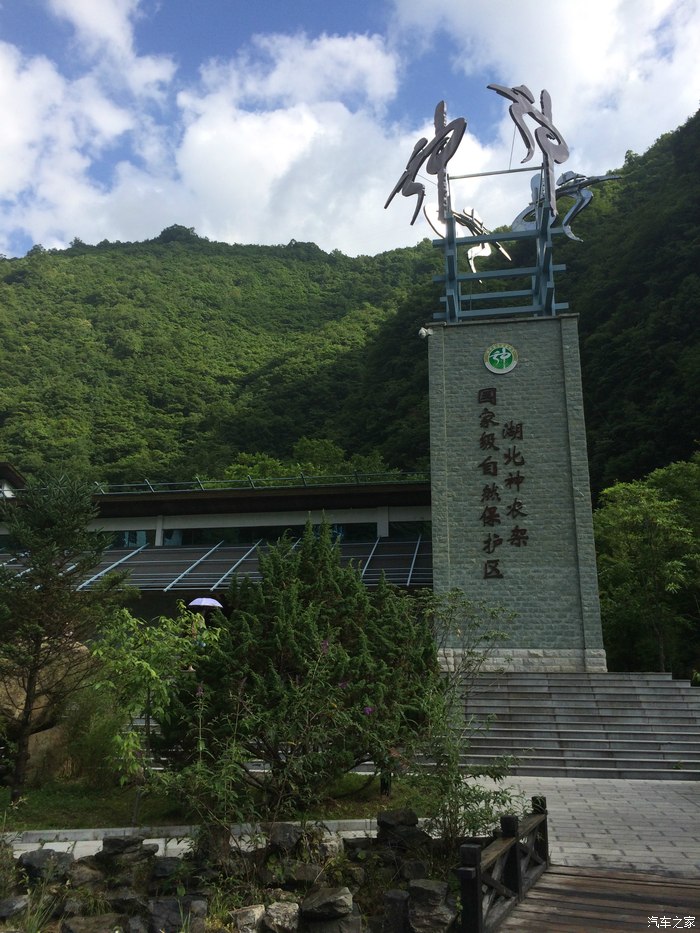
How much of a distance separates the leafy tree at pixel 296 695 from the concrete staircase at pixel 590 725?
2.95 m

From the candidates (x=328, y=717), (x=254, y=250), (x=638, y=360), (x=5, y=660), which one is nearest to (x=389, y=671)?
(x=328, y=717)

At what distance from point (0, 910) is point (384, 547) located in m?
14.7

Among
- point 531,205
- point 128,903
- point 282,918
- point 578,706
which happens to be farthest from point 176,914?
point 531,205

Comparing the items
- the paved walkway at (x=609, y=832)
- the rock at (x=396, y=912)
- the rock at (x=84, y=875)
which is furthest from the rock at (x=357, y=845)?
the rock at (x=84, y=875)

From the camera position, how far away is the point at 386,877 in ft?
20.3

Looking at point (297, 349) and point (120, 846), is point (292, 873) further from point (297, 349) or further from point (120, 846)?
point (297, 349)

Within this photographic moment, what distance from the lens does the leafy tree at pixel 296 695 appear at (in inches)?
277

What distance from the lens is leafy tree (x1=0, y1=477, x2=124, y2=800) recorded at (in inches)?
364

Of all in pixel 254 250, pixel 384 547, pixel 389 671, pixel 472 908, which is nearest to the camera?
pixel 472 908

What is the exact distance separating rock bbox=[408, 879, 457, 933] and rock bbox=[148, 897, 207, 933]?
159 cm

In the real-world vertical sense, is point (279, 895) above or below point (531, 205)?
below

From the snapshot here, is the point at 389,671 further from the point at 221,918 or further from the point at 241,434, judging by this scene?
the point at 241,434

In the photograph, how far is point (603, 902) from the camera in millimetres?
5516

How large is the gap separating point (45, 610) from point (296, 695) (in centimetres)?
411
